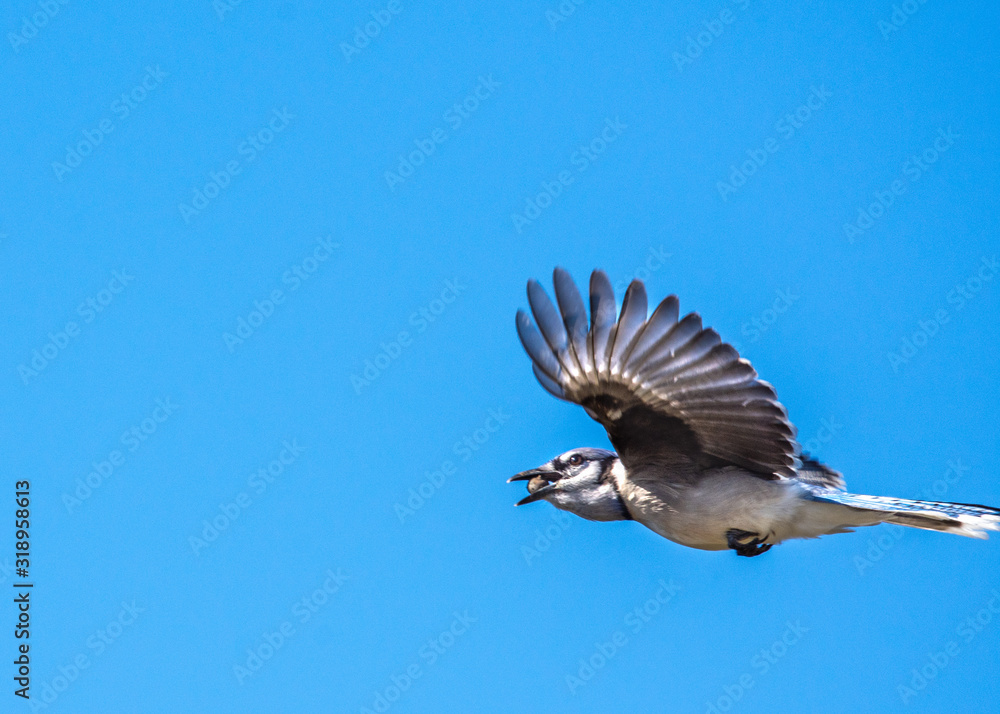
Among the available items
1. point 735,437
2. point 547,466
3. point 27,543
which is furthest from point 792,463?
point 27,543

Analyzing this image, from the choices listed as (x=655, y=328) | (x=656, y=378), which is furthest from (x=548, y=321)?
(x=656, y=378)

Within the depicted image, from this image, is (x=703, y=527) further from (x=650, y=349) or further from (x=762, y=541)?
(x=650, y=349)

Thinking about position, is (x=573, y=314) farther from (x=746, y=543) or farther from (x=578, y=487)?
(x=746, y=543)

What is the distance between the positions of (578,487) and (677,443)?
2.66 feet

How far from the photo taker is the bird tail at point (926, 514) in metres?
6.43

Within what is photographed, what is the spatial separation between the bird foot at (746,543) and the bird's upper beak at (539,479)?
4.08 feet

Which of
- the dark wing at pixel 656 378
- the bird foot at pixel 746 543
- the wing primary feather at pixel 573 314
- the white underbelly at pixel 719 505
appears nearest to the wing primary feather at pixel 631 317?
the dark wing at pixel 656 378

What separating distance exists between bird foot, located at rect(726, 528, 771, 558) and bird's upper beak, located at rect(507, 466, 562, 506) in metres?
1.24

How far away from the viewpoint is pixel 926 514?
643 centimetres

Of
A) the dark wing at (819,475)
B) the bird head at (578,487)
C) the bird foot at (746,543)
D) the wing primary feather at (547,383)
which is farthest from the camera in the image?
the dark wing at (819,475)

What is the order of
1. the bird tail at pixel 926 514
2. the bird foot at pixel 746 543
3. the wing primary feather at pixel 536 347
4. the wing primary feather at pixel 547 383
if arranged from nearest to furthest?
the wing primary feather at pixel 536 347 → the wing primary feather at pixel 547 383 → the bird tail at pixel 926 514 → the bird foot at pixel 746 543

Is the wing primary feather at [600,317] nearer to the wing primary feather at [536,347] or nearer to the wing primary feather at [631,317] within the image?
the wing primary feather at [631,317]

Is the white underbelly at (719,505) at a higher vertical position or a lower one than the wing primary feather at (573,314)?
lower

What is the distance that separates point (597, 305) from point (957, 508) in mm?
2931
